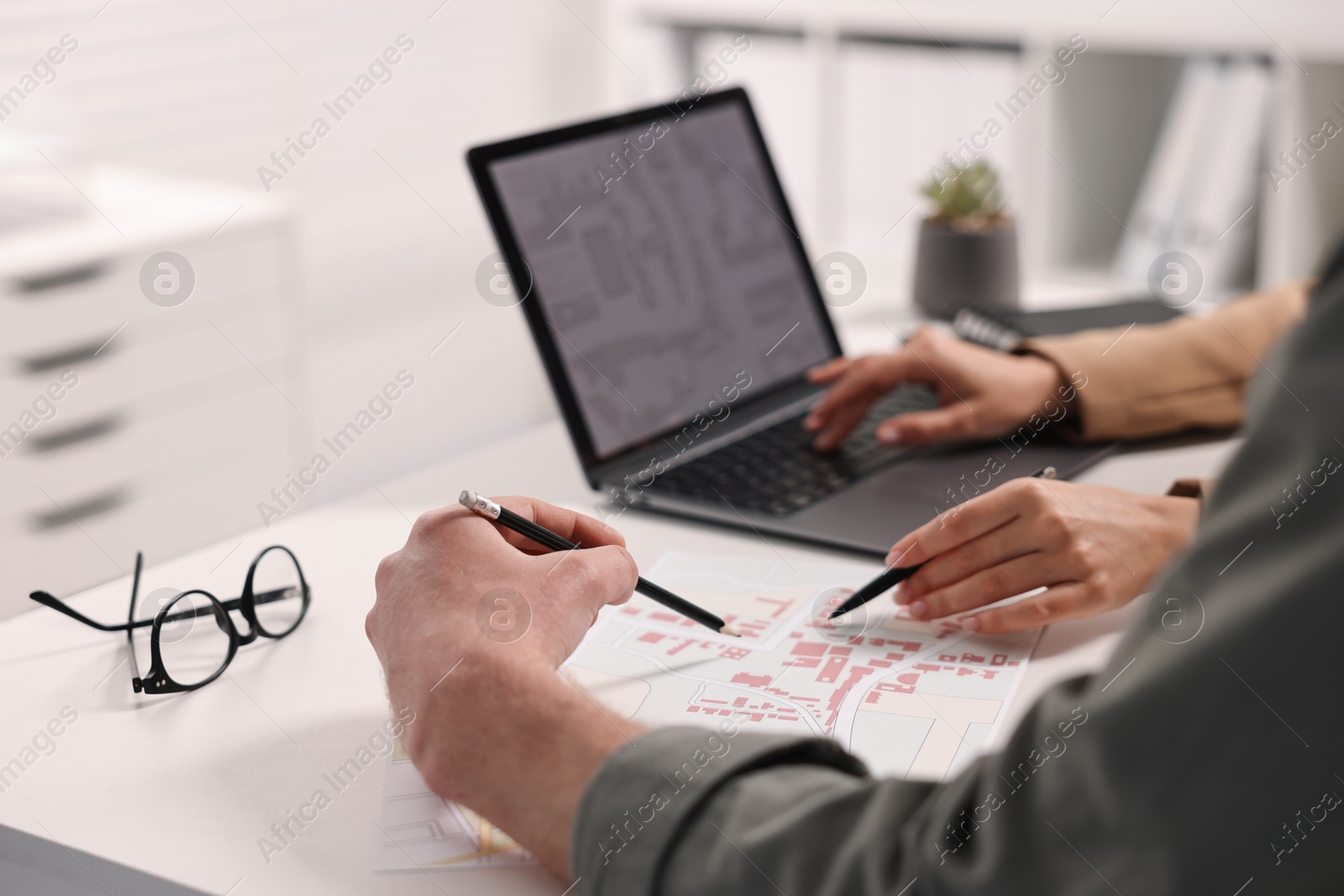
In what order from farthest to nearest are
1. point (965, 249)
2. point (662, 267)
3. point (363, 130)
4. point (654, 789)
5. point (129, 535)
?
1. point (363, 130)
2. point (129, 535)
3. point (965, 249)
4. point (662, 267)
5. point (654, 789)

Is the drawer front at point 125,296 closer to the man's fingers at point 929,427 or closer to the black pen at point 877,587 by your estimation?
the man's fingers at point 929,427

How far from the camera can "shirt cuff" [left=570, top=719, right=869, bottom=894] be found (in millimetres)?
586

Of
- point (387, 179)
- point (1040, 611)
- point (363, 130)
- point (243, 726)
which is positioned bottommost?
point (1040, 611)

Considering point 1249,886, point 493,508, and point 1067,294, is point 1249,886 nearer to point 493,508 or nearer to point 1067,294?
point 493,508

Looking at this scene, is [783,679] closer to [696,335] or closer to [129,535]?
[696,335]

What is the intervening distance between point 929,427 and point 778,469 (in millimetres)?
156

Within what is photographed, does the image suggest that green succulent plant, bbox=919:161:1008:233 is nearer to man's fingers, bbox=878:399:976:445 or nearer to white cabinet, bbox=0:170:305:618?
man's fingers, bbox=878:399:976:445

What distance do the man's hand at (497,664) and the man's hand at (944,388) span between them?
486 millimetres

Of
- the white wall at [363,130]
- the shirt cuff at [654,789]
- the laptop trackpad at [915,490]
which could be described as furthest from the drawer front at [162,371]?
the shirt cuff at [654,789]

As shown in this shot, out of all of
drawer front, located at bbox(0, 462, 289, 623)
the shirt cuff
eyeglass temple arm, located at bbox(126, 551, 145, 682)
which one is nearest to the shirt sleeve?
the shirt cuff

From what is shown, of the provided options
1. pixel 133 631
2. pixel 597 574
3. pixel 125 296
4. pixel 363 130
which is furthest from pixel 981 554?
pixel 363 130

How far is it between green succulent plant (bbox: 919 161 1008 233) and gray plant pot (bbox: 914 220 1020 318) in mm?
25

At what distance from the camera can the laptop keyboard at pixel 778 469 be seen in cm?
114

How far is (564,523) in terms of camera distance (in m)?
0.86
